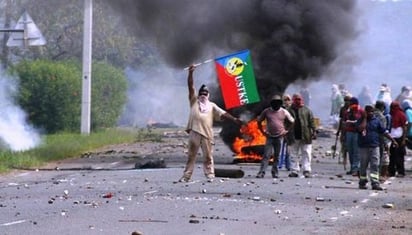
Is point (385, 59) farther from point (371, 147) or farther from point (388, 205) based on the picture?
point (388, 205)

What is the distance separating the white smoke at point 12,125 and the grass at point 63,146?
44 centimetres

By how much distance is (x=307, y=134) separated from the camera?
2317 cm

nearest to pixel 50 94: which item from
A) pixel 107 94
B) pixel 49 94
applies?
pixel 49 94

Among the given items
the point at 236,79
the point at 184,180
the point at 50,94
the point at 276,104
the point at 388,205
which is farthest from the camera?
the point at 50,94

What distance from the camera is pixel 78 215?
15.1 meters

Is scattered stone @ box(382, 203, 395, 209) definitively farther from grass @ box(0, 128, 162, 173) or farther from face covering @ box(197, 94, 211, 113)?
grass @ box(0, 128, 162, 173)

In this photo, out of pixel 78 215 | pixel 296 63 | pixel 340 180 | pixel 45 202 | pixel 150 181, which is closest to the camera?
pixel 78 215

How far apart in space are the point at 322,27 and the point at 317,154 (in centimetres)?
364

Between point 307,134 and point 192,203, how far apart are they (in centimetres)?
686

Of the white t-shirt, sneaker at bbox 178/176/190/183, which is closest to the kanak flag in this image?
the white t-shirt

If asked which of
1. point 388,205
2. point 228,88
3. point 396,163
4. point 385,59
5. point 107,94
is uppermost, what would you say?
point 385,59

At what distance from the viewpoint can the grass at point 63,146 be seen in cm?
2673

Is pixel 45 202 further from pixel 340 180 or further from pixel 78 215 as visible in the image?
pixel 340 180

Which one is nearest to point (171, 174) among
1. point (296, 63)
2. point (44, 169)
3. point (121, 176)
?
point (121, 176)
